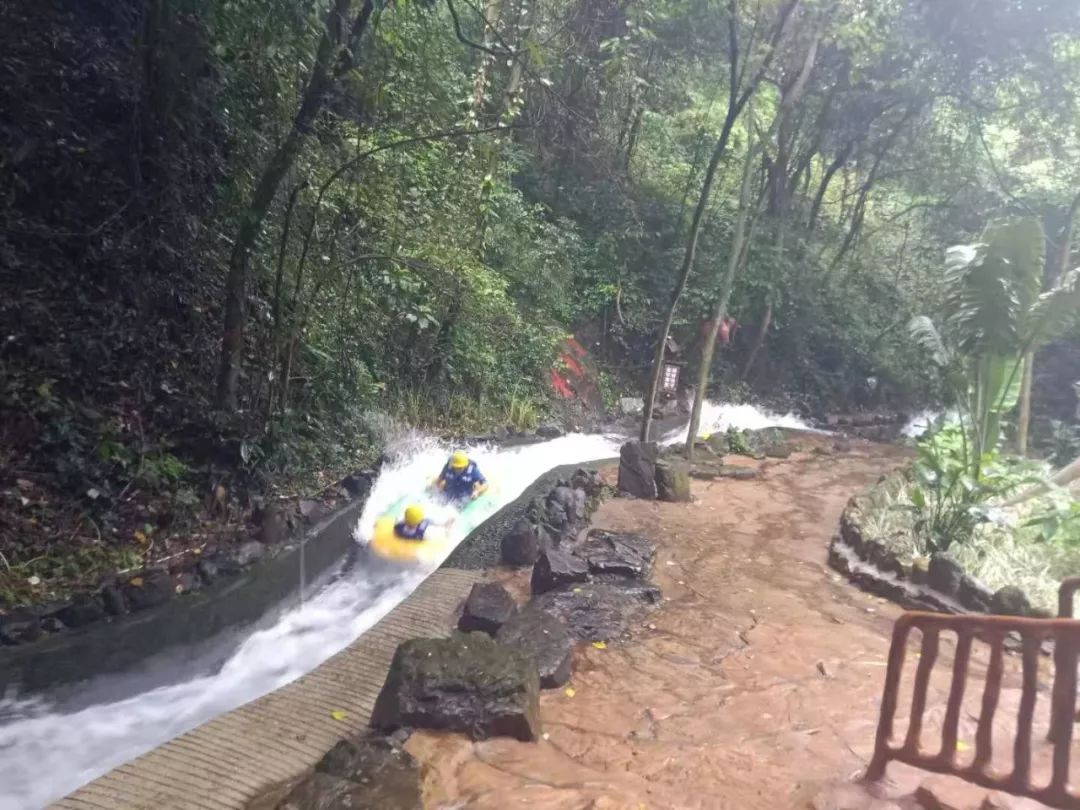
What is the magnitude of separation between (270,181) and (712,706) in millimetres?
5270

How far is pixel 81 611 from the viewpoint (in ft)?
17.0

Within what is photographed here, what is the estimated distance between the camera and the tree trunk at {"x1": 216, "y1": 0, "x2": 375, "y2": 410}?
250 inches

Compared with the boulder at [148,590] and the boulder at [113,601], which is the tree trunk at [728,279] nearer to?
the boulder at [148,590]

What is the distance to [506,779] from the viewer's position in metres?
3.85

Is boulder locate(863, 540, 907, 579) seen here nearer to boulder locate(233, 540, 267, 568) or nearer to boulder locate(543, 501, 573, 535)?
boulder locate(543, 501, 573, 535)

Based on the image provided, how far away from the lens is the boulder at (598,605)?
5664 mm

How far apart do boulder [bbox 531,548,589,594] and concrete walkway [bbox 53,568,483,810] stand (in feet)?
3.58

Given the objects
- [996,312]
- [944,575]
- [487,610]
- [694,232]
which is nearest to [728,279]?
[694,232]

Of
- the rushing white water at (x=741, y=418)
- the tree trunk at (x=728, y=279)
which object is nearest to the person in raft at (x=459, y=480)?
the tree trunk at (x=728, y=279)

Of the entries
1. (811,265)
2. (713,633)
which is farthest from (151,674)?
(811,265)

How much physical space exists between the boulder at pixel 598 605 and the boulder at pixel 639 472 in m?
2.91

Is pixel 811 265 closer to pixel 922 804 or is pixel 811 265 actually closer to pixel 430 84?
pixel 430 84

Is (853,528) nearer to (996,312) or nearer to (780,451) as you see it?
(996,312)

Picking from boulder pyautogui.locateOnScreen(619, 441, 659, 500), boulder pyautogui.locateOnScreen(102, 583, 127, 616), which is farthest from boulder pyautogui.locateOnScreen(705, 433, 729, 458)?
boulder pyautogui.locateOnScreen(102, 583, 127, 616)
